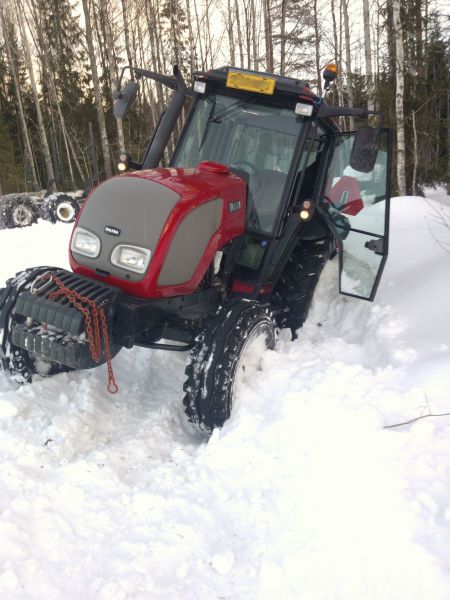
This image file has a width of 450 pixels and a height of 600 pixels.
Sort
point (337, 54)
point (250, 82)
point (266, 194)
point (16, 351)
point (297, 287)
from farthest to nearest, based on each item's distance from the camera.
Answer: point (337, 54)
point (297, 287)
point (266, 194)
point (250, 82)
point (16, 351)

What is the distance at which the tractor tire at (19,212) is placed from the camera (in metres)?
10.4

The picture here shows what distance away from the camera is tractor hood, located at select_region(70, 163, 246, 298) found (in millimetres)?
2908

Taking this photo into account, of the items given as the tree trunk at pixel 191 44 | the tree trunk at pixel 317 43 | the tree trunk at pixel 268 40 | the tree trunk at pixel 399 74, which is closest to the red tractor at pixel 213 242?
the tree trunk at pixel 399 74

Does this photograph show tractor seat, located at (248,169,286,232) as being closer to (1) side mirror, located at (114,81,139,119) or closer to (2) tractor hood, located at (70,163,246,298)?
(2) tractor hood, located at (70,163,246,298)

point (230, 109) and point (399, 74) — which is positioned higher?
point (399, 74)

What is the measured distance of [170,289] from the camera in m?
3.04

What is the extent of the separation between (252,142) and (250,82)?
1.44 ft

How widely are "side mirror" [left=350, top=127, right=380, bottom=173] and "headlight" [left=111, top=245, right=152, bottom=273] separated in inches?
63.8

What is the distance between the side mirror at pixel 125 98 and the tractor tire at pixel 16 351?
4.70 feet

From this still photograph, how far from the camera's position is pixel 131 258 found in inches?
115

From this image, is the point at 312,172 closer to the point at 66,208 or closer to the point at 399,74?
the point at 399,74

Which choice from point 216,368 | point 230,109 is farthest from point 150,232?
point 230,109

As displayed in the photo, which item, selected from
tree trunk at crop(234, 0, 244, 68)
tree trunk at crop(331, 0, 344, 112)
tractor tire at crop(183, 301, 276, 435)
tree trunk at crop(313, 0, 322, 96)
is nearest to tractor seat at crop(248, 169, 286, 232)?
tractor tire at crop(183, 301, 276, 435)

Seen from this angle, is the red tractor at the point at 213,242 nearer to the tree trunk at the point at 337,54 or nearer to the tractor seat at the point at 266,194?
the tractor seat at the point at 266,194
